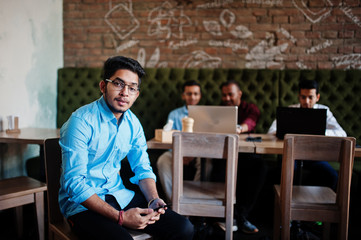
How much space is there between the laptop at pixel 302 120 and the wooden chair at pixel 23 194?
6.24ft

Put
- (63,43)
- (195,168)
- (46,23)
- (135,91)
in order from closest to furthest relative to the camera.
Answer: (135,91)
(195,168)
(46,23)
(63,43)

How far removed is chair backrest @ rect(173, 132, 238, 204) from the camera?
171 cm

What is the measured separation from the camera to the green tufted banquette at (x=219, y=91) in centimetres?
334

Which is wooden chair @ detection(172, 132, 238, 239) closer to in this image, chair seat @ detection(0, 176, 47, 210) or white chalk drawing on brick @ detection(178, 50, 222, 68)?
chair seat @ detection(0, 176, 47, 210)

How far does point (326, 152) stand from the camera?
165 centimetres

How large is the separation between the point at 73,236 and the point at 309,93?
250 cm

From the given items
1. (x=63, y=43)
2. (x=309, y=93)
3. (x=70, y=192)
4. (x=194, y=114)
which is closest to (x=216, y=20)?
(x=309, y=93)

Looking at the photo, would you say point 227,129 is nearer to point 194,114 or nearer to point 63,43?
point 194,114

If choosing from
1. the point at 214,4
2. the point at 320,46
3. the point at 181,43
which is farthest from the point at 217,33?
the point at 320,46

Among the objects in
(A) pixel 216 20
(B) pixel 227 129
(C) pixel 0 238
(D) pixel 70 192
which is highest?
(A) pixel 216 20

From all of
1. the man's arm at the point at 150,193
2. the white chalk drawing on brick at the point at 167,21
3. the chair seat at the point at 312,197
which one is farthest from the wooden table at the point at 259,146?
the white chalk drawing on brick at the point at 167,21

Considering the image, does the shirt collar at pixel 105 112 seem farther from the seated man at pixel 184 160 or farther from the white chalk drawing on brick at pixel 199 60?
the white chalk drawing on brick at pixel 199 60

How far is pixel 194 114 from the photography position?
238 centimetres

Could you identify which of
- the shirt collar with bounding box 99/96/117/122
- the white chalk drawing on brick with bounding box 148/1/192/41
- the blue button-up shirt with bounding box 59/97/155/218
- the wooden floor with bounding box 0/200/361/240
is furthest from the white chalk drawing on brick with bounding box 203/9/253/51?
the shirt collar with bounding box 99/96/117/122
